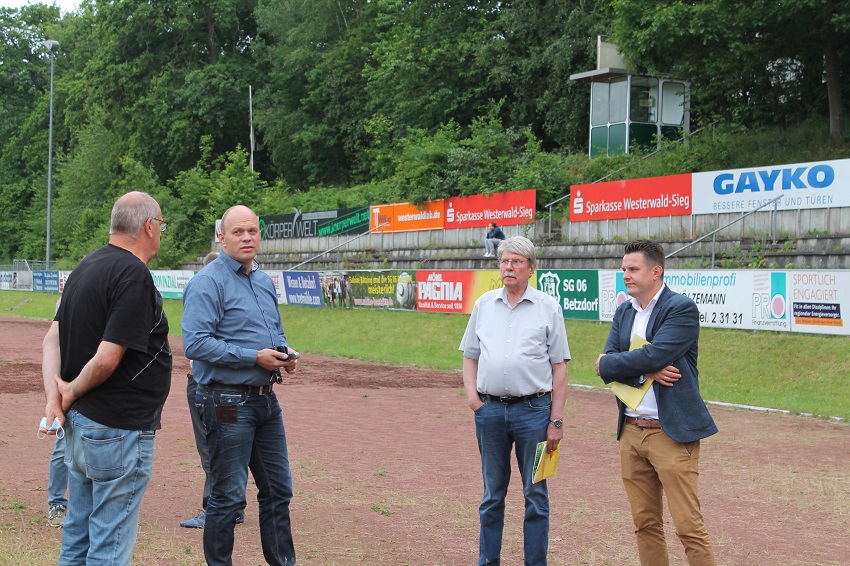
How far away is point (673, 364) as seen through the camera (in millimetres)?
5512

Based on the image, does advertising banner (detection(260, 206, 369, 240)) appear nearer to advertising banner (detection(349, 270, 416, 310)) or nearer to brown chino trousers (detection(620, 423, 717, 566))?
advertising banner (detection(349, 270, 416, 310))

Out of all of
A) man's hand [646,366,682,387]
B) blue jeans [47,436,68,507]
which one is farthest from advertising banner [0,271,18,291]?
man's hand [646,366,682,387]

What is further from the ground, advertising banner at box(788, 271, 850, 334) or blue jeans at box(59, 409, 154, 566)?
advertising banner at box(788, 271, 850, 334)

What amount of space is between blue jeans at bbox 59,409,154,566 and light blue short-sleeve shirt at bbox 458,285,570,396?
2170 millimetres

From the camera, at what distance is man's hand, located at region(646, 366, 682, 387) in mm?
5430

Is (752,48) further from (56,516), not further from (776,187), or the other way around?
(56,516)

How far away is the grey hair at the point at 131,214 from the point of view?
4707mm

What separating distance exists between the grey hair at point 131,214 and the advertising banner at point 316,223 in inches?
1340

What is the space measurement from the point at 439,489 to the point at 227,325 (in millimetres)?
4086

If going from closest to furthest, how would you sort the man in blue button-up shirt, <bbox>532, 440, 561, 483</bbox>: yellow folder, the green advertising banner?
the man in blue button-up shirt
<bbox>532, 440, 561, 483</bbox>: yellow folder
the green advertising banner

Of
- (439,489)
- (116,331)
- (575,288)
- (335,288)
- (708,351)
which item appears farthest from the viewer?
(335,288)

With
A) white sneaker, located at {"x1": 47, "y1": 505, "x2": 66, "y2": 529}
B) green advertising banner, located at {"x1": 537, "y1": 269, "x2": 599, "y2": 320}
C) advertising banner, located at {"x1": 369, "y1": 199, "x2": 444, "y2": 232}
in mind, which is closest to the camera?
white sneaker, located at {"x1": 47, "y1": 505, "x2": 66, "y2": 529}

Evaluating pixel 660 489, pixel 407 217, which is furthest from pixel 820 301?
pixel 407 217

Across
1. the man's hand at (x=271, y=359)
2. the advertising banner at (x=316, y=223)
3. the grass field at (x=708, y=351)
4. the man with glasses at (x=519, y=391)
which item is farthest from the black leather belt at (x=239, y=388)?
the advertising banner at (x=316, y=223)
